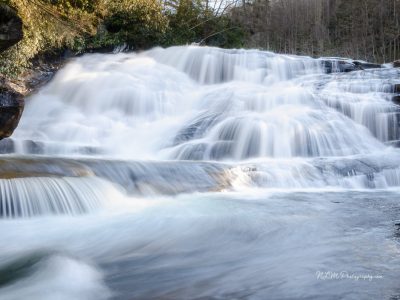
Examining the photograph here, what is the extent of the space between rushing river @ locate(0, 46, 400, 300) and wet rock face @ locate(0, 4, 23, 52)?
1.67 metres

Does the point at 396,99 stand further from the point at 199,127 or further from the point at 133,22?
the point at 133,22

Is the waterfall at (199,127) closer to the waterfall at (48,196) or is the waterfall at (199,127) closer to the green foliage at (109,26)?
the waterfall at (48,196)

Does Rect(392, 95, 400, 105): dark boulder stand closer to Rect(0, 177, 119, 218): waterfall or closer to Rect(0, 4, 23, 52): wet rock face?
Rect(0, 177, 119, 218): waterfall

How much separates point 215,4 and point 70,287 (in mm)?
22717

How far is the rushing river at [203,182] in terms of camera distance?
132 inches

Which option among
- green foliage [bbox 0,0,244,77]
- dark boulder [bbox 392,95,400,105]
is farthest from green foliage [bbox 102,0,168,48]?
dark boulder [bbox 392,95,400,105]

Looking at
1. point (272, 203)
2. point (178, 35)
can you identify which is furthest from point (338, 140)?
point (178, 35)

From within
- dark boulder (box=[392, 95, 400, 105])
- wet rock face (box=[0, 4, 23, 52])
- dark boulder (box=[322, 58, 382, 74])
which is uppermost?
wet rock face (box=[0, 4, 23, 52])

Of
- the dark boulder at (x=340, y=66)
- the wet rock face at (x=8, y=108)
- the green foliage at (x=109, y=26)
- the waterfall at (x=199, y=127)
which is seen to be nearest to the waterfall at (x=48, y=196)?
the waterfall at (x=199, y=127)

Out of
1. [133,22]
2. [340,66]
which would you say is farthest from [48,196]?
[340,66]

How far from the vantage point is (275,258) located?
3.83 m

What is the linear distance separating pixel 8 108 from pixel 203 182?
3.06 m

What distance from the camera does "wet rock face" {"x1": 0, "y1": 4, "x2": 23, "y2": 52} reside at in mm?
5672

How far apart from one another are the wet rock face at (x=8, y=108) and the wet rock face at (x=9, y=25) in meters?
0.84
